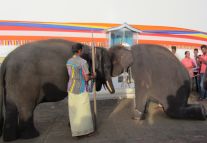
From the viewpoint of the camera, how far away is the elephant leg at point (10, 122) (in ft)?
16.2

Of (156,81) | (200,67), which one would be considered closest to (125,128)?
(156,81)

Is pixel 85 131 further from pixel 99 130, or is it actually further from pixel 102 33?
pixel 102 33

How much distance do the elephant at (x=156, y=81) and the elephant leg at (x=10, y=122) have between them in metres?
2.41

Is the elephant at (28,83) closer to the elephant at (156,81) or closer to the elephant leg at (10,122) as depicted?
the elephant leg at (10,122)

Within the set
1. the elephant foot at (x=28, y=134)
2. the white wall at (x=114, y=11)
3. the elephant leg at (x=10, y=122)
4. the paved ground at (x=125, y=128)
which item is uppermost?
the white wall at (x=114, y=11)

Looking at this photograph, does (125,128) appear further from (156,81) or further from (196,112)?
(196,112)

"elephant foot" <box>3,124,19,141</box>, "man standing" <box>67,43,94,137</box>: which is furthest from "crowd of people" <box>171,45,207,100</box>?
"elephant foot" <box>3,124,19,141</box>

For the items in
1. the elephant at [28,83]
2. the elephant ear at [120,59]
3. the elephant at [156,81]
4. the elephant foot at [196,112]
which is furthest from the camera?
the elephant ear at [120,59]

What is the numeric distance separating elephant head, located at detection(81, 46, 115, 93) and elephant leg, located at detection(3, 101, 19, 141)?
1730mm

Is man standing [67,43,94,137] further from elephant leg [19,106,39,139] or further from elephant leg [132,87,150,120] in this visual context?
elephant leg [132,87,150,120]

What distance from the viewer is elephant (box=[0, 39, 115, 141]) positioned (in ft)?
16.2

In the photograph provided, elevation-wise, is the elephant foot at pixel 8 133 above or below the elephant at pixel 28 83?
below

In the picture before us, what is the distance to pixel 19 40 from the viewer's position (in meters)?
11.3

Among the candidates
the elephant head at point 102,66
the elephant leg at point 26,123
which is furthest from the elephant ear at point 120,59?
the elephant leg at point 26,123
